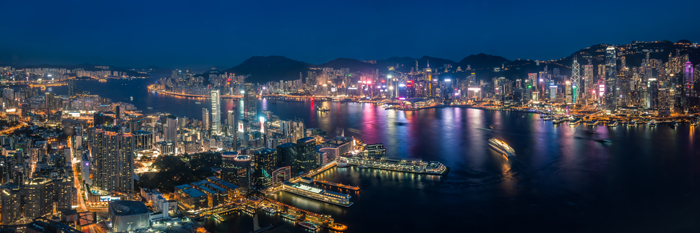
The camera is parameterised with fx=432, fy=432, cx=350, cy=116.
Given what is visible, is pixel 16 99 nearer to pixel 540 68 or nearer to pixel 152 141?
pixel 152 141

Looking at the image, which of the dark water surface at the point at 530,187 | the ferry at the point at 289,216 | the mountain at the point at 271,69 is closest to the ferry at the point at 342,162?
the dark water surface at the point at 530,187

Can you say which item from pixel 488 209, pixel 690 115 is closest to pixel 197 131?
pixel 488 209

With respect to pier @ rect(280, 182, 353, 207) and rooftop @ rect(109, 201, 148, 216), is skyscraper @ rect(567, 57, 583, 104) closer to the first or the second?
pier @ rect(280, 182, 353, 207)

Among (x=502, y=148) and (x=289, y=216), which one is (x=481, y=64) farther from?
(x=289, y=216)

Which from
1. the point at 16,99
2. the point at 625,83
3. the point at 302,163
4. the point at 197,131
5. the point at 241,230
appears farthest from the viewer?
the point at 625,83

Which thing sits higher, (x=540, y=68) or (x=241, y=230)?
(x=540, y=68)

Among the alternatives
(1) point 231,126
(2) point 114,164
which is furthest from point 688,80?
(2) point 114,164
